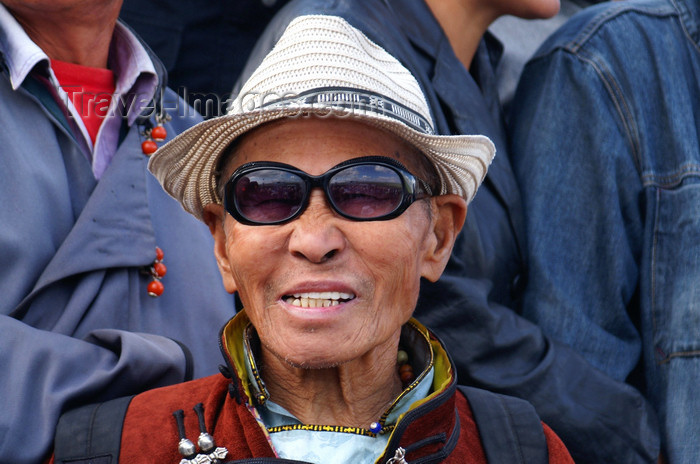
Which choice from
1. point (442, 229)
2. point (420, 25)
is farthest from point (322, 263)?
point (420, 25)

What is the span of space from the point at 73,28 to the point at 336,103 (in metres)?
1.10

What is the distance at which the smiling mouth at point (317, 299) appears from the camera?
190 cm

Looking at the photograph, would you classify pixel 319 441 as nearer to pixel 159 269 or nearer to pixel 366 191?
pixel 366 191

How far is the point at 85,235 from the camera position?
2.32 meters

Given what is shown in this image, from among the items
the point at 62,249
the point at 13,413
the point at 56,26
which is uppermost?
the point at 56,26

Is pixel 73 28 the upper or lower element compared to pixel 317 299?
upper

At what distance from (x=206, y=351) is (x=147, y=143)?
0.62m

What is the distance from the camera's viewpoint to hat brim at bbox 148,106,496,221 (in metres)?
1.95

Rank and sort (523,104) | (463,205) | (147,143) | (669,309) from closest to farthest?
(463,205) → (147,143) → (669,309) → (523,104)

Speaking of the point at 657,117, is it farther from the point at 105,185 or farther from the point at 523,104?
the point at 105,185

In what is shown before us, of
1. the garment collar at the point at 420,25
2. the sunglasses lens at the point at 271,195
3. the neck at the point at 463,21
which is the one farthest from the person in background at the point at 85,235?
the neck at the point at 463,21

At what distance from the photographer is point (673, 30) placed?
3363 mm

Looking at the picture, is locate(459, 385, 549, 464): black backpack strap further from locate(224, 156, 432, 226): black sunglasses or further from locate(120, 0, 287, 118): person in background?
locate(120, 0, 287, 118): person in background

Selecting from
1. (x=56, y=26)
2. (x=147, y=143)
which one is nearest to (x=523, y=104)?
(x=147, y=143)
